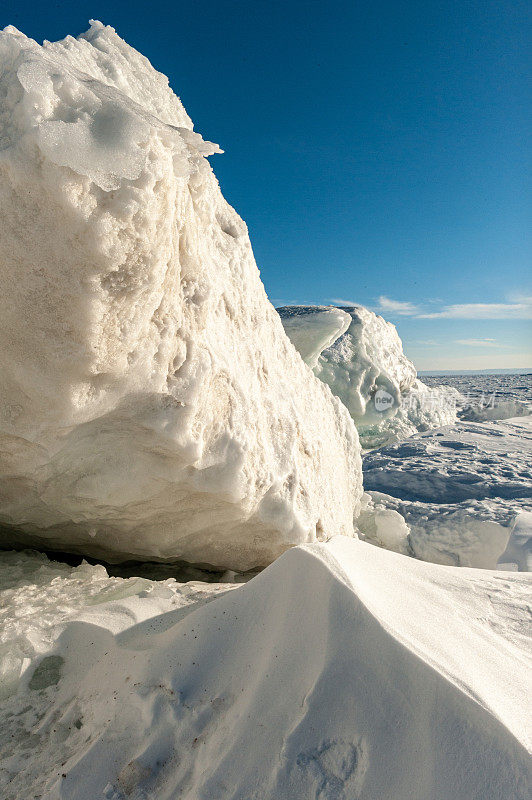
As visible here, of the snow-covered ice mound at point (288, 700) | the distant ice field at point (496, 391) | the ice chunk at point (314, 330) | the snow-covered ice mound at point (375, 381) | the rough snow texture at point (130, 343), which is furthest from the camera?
the distant ice field at point (496, 391)

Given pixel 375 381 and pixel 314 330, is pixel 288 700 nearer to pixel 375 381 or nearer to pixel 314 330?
pixel 314 330

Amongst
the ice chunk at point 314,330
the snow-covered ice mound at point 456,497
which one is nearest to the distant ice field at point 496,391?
the snow-covered ice mound at point 456,497

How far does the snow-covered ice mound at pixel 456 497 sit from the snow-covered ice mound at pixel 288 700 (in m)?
1.96

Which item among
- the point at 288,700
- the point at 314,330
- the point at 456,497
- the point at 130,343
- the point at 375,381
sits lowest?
the point at 456,497

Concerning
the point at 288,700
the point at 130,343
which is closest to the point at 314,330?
the point at 130,343

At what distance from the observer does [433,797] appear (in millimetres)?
755

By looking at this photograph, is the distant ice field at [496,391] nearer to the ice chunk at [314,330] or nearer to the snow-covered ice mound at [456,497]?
the snow-covered ice mound at [456,497]

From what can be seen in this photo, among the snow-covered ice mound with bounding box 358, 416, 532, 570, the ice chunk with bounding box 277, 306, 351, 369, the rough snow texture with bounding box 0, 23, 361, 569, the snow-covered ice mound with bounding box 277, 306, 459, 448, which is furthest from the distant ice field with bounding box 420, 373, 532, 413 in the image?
the rough snow texture with bounding box 0, 23, 361, 569

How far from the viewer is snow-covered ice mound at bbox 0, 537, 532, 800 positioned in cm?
81

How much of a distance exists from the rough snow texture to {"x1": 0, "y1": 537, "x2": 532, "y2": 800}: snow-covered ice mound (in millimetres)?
526

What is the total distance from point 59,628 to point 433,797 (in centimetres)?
110

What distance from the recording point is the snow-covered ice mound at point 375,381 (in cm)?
678

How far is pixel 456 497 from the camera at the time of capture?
4121 millimetres

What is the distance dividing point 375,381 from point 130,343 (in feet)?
20.2
